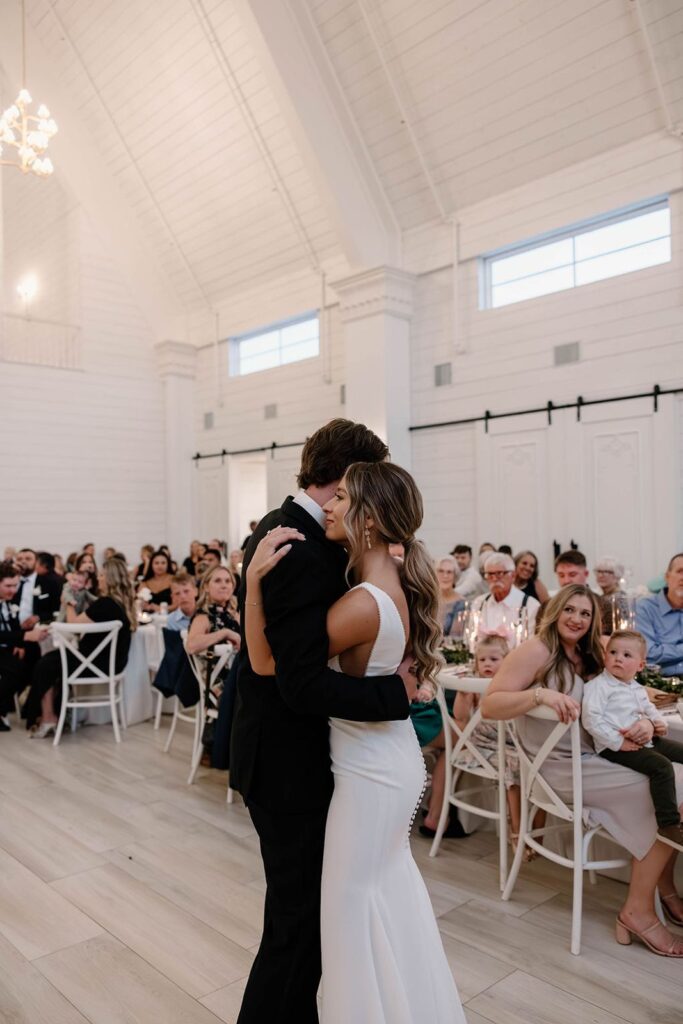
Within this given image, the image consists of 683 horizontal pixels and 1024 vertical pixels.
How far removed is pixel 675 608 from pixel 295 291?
7413 millimetres

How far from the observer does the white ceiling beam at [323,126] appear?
7.80 m

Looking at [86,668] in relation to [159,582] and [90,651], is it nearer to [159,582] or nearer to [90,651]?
[90,651]

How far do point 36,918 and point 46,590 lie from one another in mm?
4249

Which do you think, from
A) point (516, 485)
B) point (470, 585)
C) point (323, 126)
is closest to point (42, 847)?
point (470, 585)

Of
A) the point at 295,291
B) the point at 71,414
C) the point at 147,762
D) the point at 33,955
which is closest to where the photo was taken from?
the point at 33,955

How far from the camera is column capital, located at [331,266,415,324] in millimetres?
8602

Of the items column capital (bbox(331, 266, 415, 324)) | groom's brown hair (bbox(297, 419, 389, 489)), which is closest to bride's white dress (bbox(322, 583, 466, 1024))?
groom's brown hair (bbox(297, 419, 389, 489))

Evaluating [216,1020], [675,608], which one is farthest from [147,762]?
[675,608]

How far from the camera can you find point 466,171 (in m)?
8.01

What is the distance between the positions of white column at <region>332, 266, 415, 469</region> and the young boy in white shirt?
230 inches

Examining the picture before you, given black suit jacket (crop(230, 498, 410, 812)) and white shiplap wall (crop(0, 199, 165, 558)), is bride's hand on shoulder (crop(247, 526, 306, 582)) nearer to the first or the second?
black suit jacket (crop(230, 498, 410, 812))

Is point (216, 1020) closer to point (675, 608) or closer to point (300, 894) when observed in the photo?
point (300, 894)

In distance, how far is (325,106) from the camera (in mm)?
8211

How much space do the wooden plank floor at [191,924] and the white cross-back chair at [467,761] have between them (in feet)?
0.58
